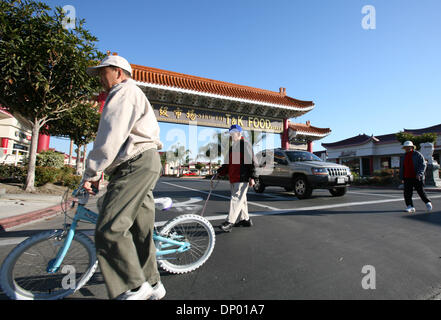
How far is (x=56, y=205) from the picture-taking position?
595cm

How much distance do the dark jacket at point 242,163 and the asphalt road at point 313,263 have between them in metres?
0.94

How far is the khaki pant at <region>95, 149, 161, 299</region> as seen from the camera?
5.10 feet

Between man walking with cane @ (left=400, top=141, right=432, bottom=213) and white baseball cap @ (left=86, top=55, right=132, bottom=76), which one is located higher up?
white baseball cap @ (left=86, top=55, right=132, bottom=76)

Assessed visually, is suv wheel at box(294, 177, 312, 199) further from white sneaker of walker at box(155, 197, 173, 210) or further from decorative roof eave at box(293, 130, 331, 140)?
decorative roof eave at box(293, 130, 331, 140)

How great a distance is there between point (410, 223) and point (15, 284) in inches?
231

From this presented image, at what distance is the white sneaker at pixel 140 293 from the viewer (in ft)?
5.14

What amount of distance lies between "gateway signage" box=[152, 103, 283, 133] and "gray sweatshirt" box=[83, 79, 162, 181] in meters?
11.7

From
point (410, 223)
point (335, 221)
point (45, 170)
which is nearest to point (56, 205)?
point (45, 170)

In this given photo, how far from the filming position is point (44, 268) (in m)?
1.90

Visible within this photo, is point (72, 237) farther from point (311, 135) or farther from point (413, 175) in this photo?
point (311, 135)

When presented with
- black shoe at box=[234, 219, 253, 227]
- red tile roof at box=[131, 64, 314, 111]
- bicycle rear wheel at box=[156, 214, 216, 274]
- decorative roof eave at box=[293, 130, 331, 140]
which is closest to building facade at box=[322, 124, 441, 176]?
decorative roof eave at box=[293, 130, 331, 140]

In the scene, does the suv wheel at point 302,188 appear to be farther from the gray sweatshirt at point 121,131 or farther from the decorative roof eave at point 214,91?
the decorative roof eave at point 214,91

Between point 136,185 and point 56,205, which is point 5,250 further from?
point 56,205

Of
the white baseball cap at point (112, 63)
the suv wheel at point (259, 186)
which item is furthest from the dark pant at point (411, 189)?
the white baseball cap at point (112, 63)
